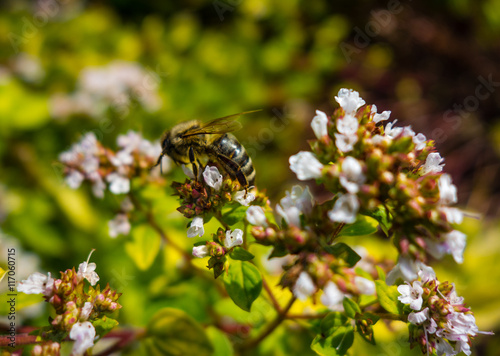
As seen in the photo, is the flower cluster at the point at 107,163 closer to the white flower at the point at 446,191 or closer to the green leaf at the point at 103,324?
the green leaf at the point at 103,324

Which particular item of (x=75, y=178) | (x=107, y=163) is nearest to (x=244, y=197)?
(x=107, y=163)

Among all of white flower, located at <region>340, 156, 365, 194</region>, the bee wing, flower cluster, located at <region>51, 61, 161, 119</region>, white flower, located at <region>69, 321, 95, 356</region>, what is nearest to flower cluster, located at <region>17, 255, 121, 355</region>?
white flower, located at <region>69, 321, 95, 356</region>

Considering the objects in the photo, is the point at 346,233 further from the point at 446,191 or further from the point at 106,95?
the point at 106,95

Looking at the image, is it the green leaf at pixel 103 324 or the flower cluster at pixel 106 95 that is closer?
the green leaf at pixel 103 324

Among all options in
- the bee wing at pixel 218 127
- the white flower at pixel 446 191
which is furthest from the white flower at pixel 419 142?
the bee wing at pixel 218 127

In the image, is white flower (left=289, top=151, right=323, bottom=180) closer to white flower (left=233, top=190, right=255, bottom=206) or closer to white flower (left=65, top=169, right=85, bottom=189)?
white flower (left=233, top=190, right=255, bottom=206)

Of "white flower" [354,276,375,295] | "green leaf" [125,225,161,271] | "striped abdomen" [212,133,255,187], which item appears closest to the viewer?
"white flower" [354,276,375,295]

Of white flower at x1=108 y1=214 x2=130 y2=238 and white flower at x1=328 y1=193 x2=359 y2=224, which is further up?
white flower at x1=328 y1=193 x2=359 y2=224
